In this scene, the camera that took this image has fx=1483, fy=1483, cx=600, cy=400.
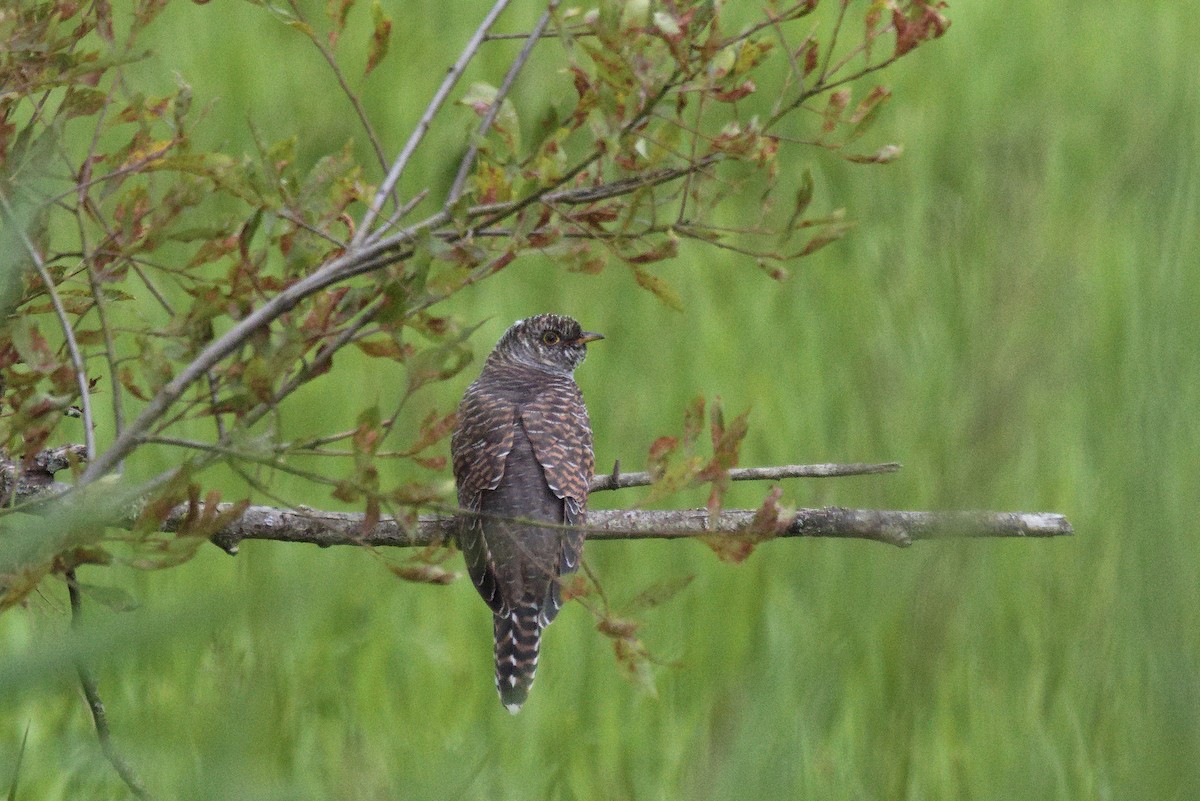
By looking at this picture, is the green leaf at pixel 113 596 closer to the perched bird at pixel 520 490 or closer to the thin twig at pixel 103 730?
the thin twig at pixel 103 730

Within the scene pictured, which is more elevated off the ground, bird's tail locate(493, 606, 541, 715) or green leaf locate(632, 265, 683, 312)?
green leaf locate(632, 265, 683, 312)

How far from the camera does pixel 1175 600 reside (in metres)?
1.31

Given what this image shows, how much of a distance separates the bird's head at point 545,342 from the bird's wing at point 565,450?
2.48ft

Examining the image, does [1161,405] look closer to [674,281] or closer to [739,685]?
[739,685]

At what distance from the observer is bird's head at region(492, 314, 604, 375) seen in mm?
5711

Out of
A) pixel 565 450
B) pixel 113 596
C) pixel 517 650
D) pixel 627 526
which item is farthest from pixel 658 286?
pixel 565 450

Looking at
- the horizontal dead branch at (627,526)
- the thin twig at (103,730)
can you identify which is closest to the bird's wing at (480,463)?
the horizontal dead branch at (627,526)

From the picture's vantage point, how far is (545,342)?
5.74 meters

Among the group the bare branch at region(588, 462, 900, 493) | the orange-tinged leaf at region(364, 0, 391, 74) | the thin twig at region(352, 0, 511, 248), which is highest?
the orange-tinged leaf at region(364, 0, 391, 74)

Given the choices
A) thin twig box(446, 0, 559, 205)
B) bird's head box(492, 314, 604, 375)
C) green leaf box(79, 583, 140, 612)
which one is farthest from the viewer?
bird's head box(492, 314, 604, 375)

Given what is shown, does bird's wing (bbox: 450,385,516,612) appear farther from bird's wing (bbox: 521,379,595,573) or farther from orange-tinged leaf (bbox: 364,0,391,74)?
orange-tinged leaf (bbox: 364,0,391,74)

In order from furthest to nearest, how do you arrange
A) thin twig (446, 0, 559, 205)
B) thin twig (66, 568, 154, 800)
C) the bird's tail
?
1. the bird's tail
2. thin twig (446, 0, 559, 205)
3. thin twig (66, 568, 154, 800)

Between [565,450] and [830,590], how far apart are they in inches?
116

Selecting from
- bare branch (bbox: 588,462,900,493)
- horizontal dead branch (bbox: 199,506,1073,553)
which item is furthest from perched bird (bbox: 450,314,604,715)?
horizontal dead branch (bbox: 199,506,1073,553)
